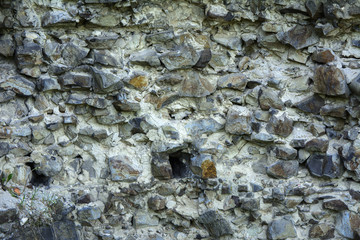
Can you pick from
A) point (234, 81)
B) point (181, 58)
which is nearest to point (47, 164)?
point (181, 58)

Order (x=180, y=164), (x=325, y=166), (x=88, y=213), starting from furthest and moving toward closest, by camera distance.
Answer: (x=180, y=164)
(x=325, y=166)
(x=88, y=213)

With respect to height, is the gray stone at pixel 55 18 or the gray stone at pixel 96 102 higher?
the gray stone at pixel 55 18

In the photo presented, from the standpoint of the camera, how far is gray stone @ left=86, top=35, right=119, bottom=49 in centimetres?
331

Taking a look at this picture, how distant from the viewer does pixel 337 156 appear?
3357 millimetres

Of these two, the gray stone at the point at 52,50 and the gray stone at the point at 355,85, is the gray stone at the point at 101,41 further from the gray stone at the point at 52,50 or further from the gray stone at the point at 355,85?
the gray stone at the point at 355,85

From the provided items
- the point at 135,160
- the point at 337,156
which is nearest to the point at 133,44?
the point at 135,160

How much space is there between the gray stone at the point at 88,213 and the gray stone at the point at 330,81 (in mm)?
1905

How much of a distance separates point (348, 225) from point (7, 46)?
286cm

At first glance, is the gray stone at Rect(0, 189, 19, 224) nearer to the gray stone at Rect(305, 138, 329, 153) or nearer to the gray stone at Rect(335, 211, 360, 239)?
the gray stone at Rect(305, 138, 329, 153)

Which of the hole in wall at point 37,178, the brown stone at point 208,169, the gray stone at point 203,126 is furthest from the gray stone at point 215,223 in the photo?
the hole in wall at point 37,178

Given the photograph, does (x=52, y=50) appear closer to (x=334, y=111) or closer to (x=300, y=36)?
(x=300, y=36)

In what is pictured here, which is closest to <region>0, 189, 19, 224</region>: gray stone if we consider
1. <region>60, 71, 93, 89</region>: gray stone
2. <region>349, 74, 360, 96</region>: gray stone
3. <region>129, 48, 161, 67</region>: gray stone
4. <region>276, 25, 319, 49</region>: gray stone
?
<region>60, 71, 93, 89</region>: gray stone

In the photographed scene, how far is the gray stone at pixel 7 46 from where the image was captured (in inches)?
126

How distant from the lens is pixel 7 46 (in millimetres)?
3193
